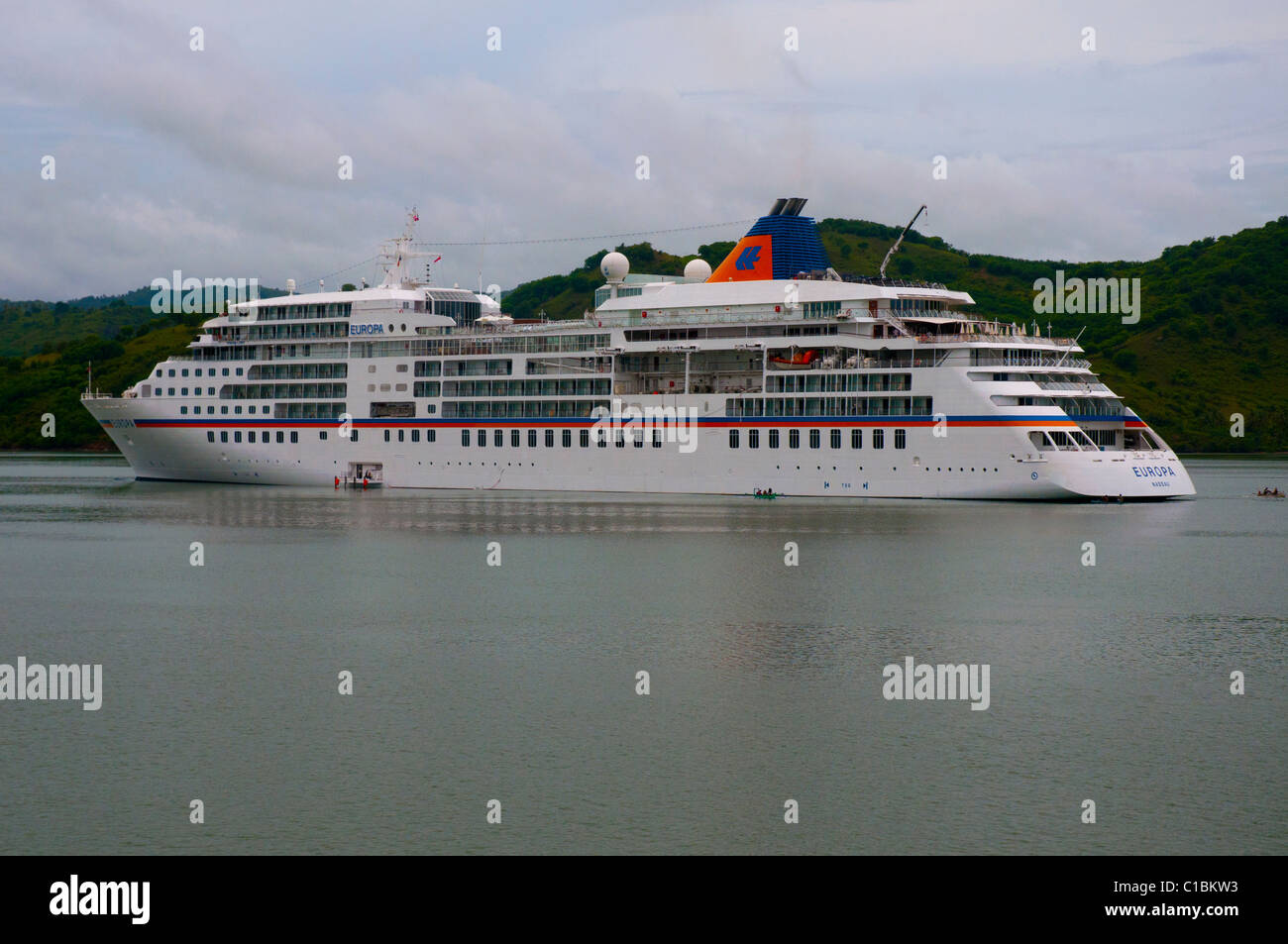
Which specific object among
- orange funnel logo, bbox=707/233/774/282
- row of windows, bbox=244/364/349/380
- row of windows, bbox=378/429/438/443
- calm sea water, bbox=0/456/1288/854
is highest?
orange funnel logo, bbox=707/233/774/282

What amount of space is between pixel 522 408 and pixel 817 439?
20218 millimetres

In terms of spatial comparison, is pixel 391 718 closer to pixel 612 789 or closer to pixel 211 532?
pixel 612 789

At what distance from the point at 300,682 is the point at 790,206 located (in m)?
59.7

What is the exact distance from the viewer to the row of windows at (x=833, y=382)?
240 feet

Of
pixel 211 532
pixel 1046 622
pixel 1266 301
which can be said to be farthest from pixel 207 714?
pixel 1266 301

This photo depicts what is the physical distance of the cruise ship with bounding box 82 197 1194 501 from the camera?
7050 cm

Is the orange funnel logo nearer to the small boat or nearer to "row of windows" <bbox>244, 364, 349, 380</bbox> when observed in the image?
the small boat

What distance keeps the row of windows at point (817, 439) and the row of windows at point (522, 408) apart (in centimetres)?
994

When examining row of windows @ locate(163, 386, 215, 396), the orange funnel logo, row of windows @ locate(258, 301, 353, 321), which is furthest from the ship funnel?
row of windows @ locate(163, 386, 215, 396)

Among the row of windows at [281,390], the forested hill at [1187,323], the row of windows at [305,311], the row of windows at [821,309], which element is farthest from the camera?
the forested hill at [1187,323]

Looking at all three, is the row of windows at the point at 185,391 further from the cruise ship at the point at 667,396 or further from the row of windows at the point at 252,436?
the row of windows at the point at 252,436

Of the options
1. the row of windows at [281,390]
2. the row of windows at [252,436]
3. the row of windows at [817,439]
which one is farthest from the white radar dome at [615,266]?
the row of windows at [252,436]

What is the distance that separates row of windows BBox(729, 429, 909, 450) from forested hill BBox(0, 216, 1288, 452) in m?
57.9

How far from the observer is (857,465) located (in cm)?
7400
